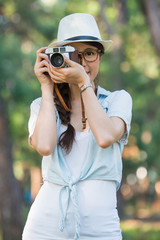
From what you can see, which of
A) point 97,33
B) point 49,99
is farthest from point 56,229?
point 97,33

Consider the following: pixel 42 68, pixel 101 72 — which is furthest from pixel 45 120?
pixel 101 72

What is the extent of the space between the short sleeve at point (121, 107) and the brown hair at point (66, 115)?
0.73 ft

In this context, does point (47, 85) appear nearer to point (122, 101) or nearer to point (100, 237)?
point (122, 101)

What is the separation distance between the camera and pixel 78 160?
93.6 inches

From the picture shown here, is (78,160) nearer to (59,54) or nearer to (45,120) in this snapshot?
(45,120)

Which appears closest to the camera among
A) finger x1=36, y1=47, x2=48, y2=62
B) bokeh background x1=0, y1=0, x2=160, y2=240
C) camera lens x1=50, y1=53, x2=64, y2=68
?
camera lens x1=50, y1=53, x2=64, y2=68

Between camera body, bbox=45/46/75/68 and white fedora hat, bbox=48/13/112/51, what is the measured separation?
174 mm

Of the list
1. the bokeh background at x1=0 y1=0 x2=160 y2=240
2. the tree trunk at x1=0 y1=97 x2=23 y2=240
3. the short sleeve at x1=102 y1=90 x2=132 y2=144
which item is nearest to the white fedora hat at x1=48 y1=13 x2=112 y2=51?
the short sleeve at x1=102 y1=90 x2=132 y2=144

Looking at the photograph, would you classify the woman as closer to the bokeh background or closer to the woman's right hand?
the woman's right hand

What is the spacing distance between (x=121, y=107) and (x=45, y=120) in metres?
0.40

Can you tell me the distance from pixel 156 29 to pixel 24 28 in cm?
818

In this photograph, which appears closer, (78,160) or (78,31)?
(78,160)

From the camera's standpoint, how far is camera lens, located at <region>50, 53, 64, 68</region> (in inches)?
92.7

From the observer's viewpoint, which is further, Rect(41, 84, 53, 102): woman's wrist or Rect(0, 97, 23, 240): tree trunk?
Rect(0, 97, 23, 240): tree trunk
